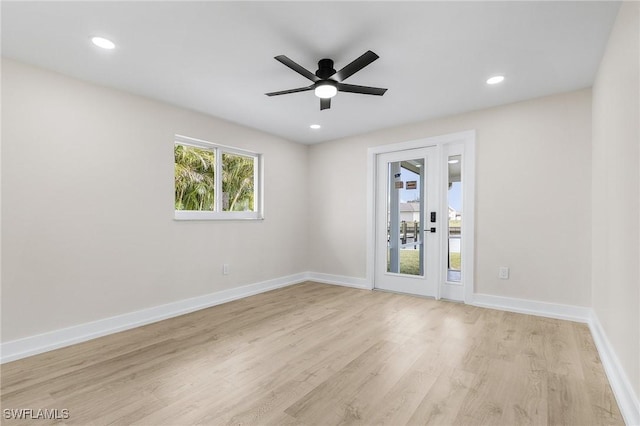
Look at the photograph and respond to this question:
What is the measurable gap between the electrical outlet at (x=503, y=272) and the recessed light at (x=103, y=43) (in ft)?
14.3

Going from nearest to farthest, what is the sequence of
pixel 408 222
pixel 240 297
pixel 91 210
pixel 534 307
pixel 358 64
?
pixel 358 64 < pixel 91 210 < pixel 534 307 < pixel 240 297 < pixel 408 222

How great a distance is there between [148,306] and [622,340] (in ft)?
13.0

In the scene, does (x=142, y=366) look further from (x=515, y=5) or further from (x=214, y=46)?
(x=515, y=5)

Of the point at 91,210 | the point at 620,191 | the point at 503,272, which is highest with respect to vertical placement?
the point at 620,191

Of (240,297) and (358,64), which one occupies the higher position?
(358,64)

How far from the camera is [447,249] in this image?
13.6 ft

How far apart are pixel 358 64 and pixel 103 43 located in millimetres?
1895

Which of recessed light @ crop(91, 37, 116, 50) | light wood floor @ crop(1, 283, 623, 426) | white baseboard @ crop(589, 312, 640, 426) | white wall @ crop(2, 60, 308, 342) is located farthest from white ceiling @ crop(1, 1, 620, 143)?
light wood floor @ crop(1, 283, 623, 426)

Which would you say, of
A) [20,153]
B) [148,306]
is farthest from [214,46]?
[148,306]

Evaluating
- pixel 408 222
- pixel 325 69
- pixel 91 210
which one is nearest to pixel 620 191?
pixel 325 69

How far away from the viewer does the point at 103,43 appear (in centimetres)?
231

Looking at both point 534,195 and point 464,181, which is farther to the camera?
point 464,181

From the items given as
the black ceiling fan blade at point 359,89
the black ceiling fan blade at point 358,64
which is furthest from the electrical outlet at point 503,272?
the black ceiling fan blade at point 358,64

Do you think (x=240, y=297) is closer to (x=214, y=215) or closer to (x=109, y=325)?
(x=214, y=215)
